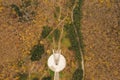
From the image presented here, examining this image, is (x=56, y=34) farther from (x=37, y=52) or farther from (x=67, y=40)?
(x=37, y=52)

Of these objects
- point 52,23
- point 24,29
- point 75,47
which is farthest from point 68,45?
point 24,29

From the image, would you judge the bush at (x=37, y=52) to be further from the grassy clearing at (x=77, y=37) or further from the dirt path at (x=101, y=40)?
the dirt path at (x=101, y=40)

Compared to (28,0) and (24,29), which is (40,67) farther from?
(28,0)

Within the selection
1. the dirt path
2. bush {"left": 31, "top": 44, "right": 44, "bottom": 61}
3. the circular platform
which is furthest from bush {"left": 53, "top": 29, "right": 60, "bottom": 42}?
the dirt path

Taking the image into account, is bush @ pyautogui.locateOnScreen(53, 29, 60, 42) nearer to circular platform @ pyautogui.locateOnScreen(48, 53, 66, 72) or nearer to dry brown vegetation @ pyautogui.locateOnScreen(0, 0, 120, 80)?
dry brown vegetation @ pyautogui.locateOnScreen(0, 0, 120, 80)

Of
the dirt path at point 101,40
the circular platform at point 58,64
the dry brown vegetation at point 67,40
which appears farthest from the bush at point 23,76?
the dirt path at point 101,40
